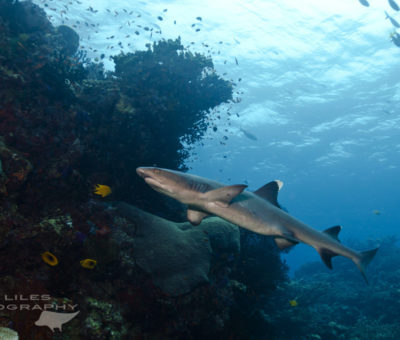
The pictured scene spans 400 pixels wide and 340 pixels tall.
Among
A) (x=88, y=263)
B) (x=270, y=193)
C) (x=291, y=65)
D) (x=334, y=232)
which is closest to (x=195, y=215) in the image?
(x=270, y=193)

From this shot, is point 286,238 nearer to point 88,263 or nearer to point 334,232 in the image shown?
point 334,232

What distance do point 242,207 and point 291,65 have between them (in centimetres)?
2306

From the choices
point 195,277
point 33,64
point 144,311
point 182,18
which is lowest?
point 144,311

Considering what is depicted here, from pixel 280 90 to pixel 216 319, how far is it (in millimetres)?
26167

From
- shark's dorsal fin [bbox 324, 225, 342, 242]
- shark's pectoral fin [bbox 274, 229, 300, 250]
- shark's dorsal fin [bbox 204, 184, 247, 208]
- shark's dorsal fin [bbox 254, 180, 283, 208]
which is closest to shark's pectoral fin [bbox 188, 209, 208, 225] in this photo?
shark's dorsal fin [bbox 204, 184, 247, 208]

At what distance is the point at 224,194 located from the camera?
392cm

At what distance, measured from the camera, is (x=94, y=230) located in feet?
18.1

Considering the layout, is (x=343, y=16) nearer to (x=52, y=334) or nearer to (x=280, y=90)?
(x=280, y=90)

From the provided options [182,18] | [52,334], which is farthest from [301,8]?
[52,334]

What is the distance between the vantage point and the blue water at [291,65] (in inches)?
703

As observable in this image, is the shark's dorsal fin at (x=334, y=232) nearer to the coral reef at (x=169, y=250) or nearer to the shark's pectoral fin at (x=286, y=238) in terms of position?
the shark's pectoral fin at (x=286, y=238)

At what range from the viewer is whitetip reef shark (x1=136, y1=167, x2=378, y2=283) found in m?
3.79

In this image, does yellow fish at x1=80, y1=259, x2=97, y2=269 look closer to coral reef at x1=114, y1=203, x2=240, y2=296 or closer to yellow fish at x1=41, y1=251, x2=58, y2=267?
yellow fish at x1=41, y1=251, x2=58, y2=267

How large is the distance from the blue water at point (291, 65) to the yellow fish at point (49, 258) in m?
8.74
